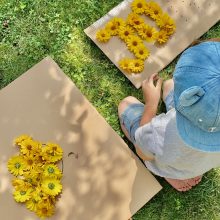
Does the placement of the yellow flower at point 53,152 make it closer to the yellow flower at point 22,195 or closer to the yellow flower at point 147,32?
the yellow flower at point 22,195

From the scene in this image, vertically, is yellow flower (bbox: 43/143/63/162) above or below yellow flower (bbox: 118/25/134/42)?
below

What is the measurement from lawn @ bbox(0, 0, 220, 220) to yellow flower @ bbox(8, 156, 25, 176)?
442mm

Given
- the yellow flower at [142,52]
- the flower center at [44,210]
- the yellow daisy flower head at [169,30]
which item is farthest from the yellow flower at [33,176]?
the yellow daisy flower head at [169,30]

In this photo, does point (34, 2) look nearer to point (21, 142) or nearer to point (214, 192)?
point (21, 142)

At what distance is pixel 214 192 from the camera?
234 cm

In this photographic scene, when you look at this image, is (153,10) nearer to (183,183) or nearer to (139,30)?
(139,30)

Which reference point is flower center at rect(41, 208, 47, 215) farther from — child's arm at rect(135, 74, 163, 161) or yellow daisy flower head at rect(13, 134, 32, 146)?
child's arm at rect(135, 74, 163, 161)

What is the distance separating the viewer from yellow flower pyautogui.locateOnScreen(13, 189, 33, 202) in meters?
2.15

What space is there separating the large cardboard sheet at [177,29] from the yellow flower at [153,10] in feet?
0.11

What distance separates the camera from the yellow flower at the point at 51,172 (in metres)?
2.19

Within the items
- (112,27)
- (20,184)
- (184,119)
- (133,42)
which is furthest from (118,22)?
(184,119)

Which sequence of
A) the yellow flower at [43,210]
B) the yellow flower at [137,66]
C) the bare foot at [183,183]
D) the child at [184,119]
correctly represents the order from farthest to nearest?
1. the yellow flower at [137,66]
2. the bare foot at [183,183]
3. the yellow flower at [43,210]
4. the child at [184,119]

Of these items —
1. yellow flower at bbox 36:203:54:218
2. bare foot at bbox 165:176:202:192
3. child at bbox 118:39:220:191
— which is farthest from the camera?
bare foot at bbox 165:176:202:192

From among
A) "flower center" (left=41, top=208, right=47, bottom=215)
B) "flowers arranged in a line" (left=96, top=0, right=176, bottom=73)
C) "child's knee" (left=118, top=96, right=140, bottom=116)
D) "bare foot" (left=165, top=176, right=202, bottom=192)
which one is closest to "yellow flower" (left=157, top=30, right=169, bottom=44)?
"flowers arranged in a line" (left=96, top=0, right=176, bottom=73)
